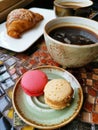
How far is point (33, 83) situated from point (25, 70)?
0.34 feet

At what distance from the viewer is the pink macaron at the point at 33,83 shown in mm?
375

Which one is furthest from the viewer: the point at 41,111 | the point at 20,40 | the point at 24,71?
the point at 20,40

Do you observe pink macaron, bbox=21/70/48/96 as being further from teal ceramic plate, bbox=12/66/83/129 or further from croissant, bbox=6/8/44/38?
croissant, bbox=6/8/44/38

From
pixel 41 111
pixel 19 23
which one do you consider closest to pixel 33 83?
pixel 41 111

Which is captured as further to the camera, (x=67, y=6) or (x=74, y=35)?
(x=67, y=6)

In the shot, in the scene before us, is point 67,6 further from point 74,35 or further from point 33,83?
point 33,83

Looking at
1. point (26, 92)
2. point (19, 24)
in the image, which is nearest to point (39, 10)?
point (19, 24)

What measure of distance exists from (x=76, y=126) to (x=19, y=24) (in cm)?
37

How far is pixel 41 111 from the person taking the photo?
0.37 meters

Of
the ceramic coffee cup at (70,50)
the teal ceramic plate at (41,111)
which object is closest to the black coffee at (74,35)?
the ceramic coffee cup at (70,50)

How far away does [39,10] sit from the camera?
78 cm

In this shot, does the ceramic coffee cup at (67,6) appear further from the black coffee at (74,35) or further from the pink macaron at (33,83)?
the pink macaron at (33,83)

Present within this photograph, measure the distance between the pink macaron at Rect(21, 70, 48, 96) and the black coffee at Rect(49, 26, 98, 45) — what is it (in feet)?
0.36

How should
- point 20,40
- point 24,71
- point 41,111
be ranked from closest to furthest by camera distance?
point 41,111 → point 24,71 → point 20,40
